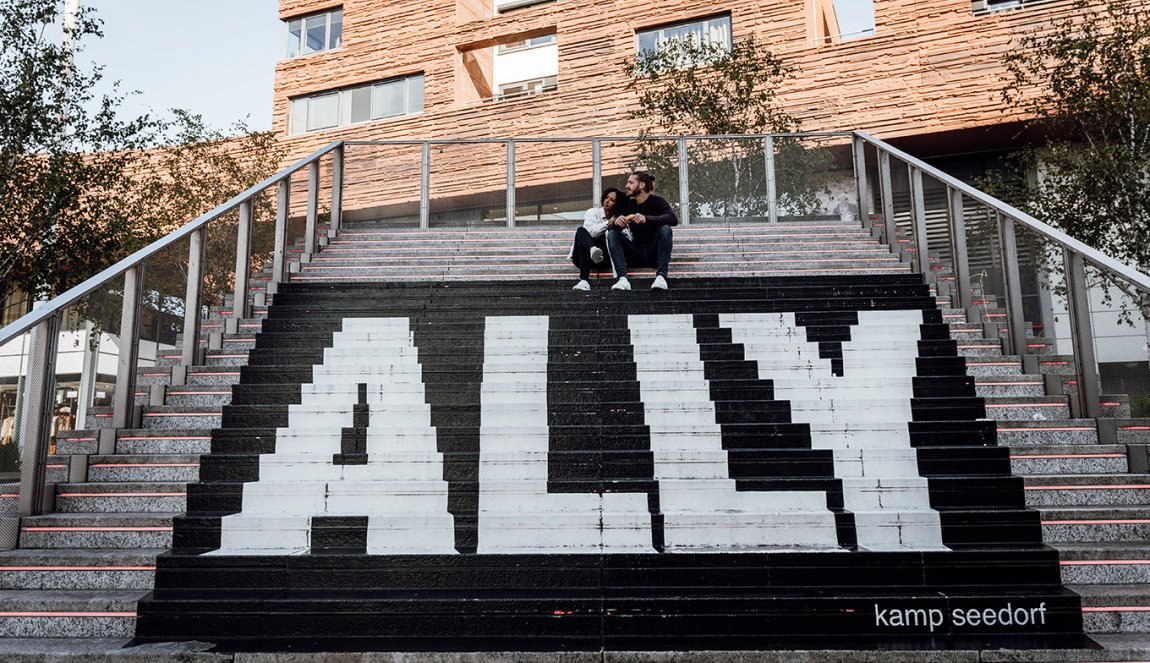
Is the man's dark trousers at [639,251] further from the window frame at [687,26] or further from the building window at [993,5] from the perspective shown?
the window frame at [687,26]

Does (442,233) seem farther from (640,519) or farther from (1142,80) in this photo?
(1142,80)

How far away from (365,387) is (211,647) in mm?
2383

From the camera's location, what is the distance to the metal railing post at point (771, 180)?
1038 centimetres

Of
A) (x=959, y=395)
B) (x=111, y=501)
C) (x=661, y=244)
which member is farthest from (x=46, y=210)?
(x=959, y=395)

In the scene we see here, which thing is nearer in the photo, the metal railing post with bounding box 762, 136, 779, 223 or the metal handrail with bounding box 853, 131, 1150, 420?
the metal handrail with bounding box 853, 131, 1150, 420

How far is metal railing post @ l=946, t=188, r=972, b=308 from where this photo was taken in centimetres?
725

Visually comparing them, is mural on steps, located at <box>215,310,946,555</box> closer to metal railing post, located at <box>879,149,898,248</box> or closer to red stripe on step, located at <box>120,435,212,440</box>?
red stripe on step, located at <box>120,435,212,440</box>

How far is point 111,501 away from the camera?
5.04 m

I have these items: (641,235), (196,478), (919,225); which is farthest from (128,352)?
(919,225)

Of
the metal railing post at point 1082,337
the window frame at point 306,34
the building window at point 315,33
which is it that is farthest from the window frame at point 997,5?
the building window at point 315,33

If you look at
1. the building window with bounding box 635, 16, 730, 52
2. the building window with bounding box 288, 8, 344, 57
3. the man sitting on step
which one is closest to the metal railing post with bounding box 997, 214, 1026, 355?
the man sitting on step

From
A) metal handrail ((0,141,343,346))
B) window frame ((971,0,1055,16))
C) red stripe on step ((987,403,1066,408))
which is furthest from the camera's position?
window frame ((971,0,1055,16))

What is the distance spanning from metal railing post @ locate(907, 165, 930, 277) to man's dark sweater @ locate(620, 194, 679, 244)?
245cm

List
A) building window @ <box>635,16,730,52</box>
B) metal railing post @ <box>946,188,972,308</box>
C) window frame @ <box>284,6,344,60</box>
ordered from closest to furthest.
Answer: metal railing post @ <box>946,188,972,308</box>
building window @ <box>635,16,730,52</box>
window frame @ <box>284,6,344,60</box>
